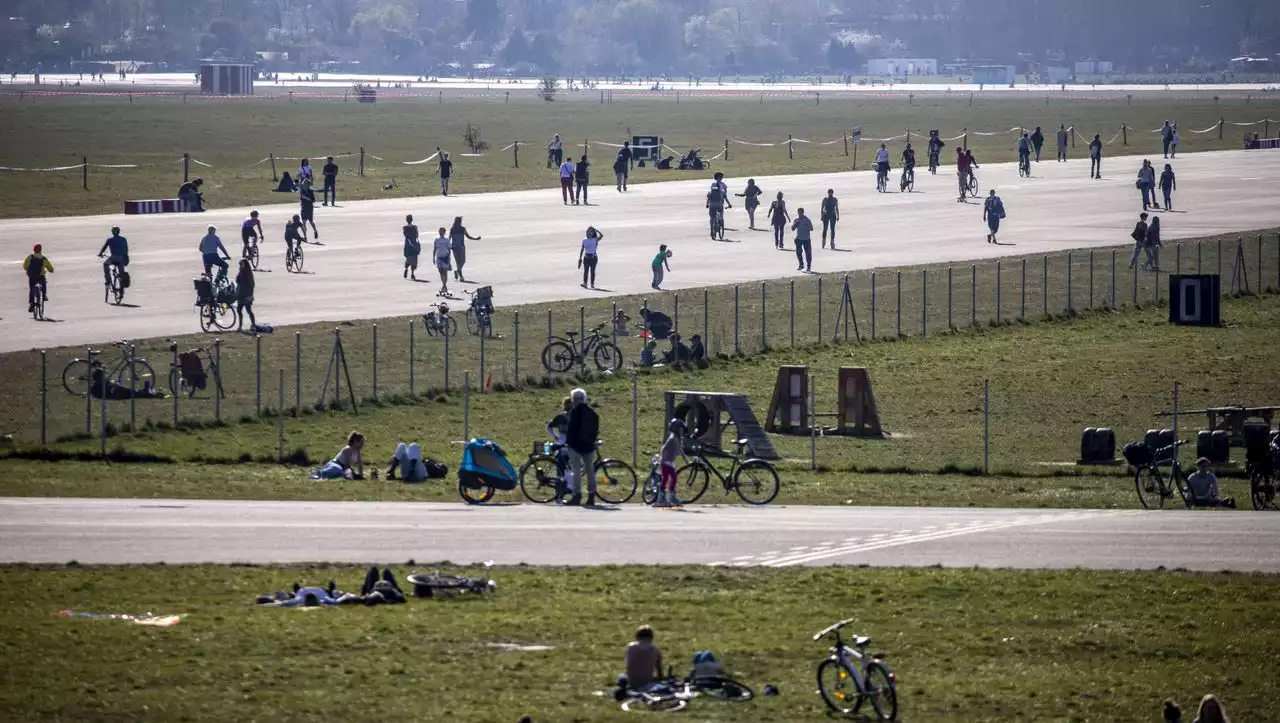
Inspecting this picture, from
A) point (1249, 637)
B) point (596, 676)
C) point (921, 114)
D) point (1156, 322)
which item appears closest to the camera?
point (596, 676)

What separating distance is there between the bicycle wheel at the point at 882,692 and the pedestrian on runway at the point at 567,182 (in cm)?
5997

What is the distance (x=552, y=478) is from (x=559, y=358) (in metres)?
11.9

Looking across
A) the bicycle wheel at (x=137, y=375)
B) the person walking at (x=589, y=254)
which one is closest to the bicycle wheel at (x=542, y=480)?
the bicycle wheel at (x=137, y=375)

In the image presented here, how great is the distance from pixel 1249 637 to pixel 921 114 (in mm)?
152407

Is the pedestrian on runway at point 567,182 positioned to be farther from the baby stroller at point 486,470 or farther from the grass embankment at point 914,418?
the baby stroller at point 486,470

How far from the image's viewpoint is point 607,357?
42.0 meters

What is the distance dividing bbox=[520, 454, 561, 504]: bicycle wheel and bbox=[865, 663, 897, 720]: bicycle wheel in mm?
11768

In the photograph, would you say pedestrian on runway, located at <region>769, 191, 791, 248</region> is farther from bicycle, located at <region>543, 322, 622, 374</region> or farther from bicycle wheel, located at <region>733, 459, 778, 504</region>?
bicycle wheel, located at <region>733, 459, 778, 504</region>

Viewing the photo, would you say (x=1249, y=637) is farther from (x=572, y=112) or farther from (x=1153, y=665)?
(x=572, y=112)

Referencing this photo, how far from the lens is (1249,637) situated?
21703 millimetres

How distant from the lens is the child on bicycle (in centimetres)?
2912

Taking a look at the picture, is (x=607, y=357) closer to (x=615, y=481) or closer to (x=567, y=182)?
(x=615, y=481)

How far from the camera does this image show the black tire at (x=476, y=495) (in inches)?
1169

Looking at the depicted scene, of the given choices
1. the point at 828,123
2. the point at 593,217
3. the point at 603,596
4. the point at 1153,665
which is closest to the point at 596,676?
the point at 603,596
